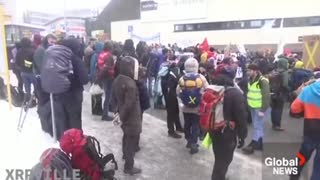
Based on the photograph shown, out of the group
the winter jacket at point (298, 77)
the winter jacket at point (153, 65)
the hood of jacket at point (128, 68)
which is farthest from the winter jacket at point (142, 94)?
the winter jacket at point (298, 77)

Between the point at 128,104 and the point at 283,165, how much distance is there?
285cm

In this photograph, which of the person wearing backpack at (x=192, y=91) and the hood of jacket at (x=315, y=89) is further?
the person wearing backpack at (x=192, y=91)

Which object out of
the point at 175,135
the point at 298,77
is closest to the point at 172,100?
the point at 175,135

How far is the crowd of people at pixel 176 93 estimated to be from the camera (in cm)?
457

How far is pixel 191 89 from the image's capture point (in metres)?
6.06

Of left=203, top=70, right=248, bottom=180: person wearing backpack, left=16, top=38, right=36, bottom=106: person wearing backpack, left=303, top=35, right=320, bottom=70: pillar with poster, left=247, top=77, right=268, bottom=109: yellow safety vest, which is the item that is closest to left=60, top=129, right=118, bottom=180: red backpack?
left=203, top=70, right=248, bottom=180: person wearing backpack

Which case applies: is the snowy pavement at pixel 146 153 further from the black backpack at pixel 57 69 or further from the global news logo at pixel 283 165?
the black backpack at pixel 57 69

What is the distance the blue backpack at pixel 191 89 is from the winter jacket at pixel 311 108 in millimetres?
1829

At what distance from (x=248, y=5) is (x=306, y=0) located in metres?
5.29

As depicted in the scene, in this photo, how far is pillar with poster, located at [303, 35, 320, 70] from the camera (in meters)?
10.8

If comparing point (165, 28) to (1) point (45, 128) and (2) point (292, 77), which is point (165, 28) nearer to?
(2) point (292, 77)

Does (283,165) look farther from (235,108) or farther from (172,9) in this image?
(172,9)

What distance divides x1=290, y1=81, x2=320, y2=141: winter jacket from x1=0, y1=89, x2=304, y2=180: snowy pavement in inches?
54.8

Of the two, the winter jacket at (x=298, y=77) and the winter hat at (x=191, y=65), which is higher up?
the winter hat at (x=191, y=65)
